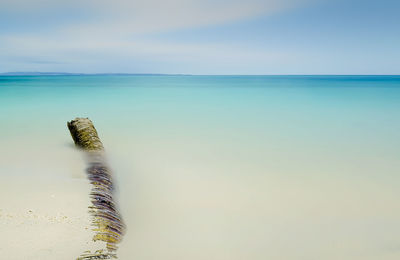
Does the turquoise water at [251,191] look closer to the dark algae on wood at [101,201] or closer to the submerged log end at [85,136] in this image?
the dark algae on wood at [101,201]

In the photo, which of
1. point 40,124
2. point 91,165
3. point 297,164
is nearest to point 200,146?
point 297,164

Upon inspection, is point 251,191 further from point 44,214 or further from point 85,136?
point 85,136

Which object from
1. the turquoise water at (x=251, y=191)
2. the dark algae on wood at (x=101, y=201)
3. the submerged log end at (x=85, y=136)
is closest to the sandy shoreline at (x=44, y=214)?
the dark algae on wood at (x=101, y=201)

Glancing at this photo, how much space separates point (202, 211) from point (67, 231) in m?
2.04

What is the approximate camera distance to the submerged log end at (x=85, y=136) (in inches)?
284

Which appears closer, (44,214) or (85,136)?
(44,214)

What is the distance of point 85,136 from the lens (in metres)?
7.39

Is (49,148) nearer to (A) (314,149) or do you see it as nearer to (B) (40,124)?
(B) (40,124)

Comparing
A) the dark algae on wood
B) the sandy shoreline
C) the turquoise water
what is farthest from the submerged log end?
the sandy shoreline

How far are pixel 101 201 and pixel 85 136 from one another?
3561mm

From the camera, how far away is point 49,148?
7668 millimetres

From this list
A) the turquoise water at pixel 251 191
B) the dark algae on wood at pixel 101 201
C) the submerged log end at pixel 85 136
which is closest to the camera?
the dark algae on wood at pixel 101 201

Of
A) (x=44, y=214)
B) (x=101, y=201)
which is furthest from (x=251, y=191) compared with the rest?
(x=44, y=214)

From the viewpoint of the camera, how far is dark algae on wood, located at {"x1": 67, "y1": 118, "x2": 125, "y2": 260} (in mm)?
3267
